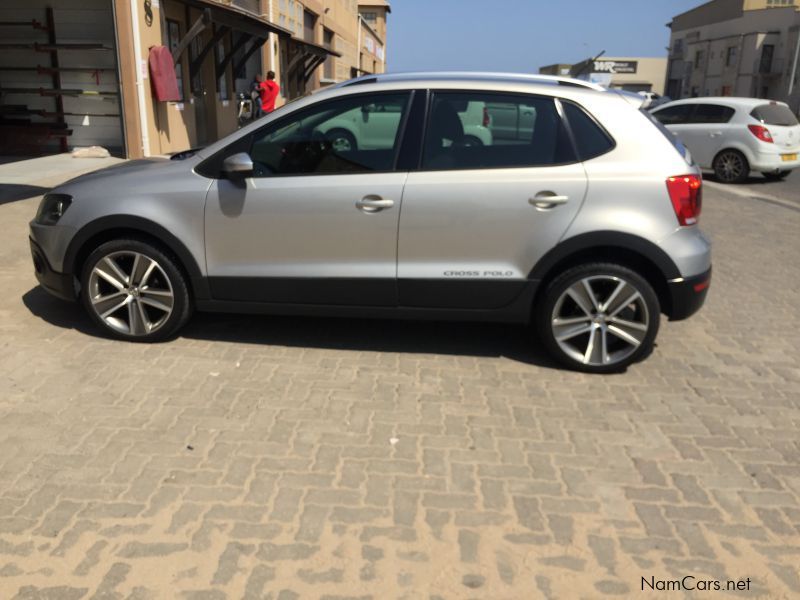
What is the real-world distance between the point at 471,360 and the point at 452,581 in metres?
2.21

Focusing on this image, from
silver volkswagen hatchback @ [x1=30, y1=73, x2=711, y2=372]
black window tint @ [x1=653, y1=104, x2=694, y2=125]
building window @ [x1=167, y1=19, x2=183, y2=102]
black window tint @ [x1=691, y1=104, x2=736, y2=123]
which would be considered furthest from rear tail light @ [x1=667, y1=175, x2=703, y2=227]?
building window @ [x1=167, y1=19, x2=183, y2=102]

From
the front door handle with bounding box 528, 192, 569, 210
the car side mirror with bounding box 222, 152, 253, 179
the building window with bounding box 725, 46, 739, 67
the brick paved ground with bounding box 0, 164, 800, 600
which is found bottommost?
the brick paved ground with bounding box 0, 164, 800, 600

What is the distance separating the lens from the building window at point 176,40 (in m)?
15.8

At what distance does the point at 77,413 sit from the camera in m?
3.94

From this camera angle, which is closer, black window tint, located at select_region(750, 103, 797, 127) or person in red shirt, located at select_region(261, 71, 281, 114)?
black window tint, located at select_region(750, 103, 797, 127)

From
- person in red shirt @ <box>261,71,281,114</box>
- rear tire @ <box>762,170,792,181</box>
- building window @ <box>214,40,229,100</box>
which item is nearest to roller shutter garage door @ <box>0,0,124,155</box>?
person in red shirt @ <box>261,71,281,114</box>

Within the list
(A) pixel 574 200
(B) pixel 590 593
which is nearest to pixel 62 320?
(A) pixel 574 200

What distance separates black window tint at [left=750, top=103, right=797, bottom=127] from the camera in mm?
14344

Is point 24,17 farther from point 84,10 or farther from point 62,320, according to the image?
point 62,320

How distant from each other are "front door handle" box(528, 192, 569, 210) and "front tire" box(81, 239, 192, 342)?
228 centimetres

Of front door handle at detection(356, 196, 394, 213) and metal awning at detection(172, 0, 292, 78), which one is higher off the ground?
metal awning at detection(172, 0, 292, 78)

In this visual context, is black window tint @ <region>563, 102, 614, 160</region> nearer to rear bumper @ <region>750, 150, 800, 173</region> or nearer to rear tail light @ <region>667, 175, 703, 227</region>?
rear tail light @ <region>667, 175, 703, 227</region>

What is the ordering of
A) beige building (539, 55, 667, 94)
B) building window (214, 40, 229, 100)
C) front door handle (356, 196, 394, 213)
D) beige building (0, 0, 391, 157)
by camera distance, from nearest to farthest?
1. front door handle (356, 196, 394, 213)
2. beige building (0, 0, 391, 157)
3. building window (214, 40, 229, 100)
4. beige building (539, 55, 667, 94)

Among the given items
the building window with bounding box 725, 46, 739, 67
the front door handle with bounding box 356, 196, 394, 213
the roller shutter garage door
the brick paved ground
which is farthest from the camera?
the building window with bounding box 725, 46, 739, 67
